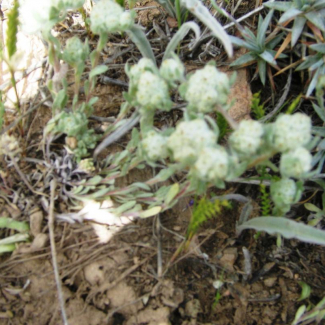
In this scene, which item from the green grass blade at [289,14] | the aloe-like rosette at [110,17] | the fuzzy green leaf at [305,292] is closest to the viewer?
the aloe-like rosette at [110,17]

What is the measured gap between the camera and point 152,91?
5.39 ft

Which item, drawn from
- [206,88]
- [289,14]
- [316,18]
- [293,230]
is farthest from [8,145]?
[316,18]

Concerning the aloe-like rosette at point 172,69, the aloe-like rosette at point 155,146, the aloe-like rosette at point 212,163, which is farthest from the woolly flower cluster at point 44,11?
the aloe-like rosette at point 212,163

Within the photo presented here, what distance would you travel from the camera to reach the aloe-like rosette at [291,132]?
1.50 m

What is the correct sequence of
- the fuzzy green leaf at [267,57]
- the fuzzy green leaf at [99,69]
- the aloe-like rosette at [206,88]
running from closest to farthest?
the aloe-like rosette at [206,88] → the fuzzy green leaf at [99,69] → the fuzzy green leaf at [267,57]

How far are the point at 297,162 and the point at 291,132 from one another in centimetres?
12

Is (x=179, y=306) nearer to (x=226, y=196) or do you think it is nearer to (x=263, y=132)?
(x=226, y=196)

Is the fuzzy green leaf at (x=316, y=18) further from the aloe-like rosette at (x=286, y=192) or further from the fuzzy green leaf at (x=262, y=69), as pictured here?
the aloe-like rosette at (x=286, y=192)

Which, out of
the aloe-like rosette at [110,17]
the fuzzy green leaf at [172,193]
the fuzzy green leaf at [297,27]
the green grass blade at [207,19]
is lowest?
the fuzzy green leaf at [172,193]

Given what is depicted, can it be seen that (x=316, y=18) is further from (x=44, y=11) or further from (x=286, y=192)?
(x=44, y=11)

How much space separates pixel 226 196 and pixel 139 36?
1.01 meters

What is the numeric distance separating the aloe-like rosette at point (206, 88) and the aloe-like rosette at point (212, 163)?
0.24 m

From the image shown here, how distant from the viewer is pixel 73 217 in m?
2.01

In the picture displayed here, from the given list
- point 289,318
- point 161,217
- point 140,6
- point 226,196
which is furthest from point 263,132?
point 140,6
